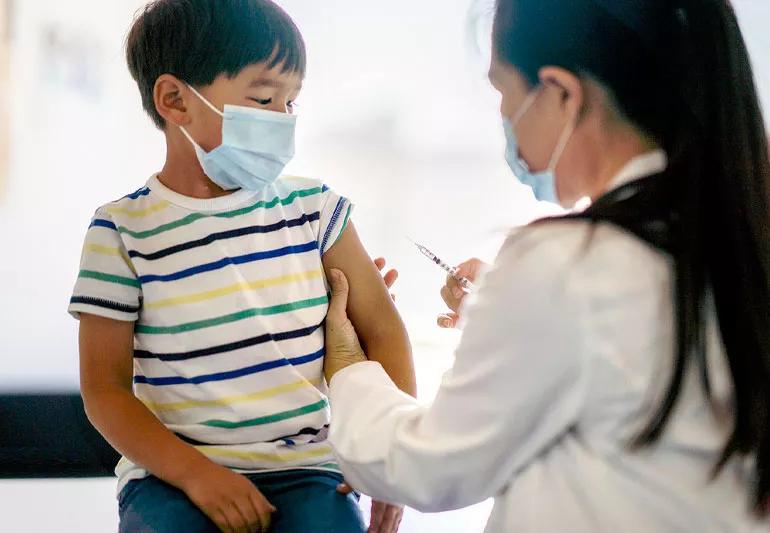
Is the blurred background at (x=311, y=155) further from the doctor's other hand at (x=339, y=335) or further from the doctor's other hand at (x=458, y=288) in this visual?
the doctor's other hand at (x=339, y=335)

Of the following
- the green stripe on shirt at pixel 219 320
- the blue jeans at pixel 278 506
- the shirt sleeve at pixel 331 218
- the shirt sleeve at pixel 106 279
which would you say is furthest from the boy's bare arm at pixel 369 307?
the shirt sleeve at pixel 106 279

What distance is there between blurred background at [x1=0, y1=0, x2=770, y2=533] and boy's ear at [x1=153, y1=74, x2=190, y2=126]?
49 cm

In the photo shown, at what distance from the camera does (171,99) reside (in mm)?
1238

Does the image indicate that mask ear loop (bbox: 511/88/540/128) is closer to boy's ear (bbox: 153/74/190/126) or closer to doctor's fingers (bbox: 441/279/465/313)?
doctor's fingers (bbox: 441/279/465/313)

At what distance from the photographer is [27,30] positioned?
1.60 m

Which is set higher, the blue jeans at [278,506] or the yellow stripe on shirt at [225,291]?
the yellow stripe on shirt at [225,291]

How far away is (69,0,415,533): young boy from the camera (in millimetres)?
1173

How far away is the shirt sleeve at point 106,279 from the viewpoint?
1.17m

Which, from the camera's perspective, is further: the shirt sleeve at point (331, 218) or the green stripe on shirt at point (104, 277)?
the shirt sleeve at point (331, 218)

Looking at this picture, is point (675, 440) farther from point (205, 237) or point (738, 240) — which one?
point (205, 237)

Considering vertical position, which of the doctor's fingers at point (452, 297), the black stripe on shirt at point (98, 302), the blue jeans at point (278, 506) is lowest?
the blue jeans at point (278, 506)

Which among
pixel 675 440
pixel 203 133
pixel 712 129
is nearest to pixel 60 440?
pixel 203 133

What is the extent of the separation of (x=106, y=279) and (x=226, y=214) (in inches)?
A: 8.7

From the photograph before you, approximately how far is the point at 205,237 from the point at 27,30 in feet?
2.47
